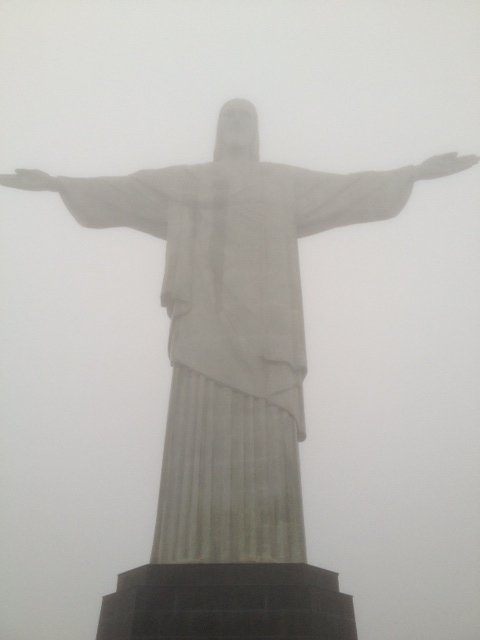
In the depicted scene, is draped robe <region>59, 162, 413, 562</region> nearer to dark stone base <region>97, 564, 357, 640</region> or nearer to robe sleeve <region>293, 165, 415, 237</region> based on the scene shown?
robe sleeve <region>293, 165, 415, 237</region>

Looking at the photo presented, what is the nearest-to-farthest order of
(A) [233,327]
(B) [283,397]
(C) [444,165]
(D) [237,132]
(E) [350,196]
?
(B) [283,397] → (A) [233,327] → (C) [444,165] → (E) [350,196] → (D) [237,132]

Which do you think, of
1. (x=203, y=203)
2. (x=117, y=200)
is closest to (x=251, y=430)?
(x=203, y=203)

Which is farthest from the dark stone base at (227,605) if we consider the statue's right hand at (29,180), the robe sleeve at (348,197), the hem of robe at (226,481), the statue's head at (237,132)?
the statue's head at (237,132)

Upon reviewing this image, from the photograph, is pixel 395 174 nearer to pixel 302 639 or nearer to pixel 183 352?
pixel 183 352

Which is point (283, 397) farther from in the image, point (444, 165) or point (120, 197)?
point (444, 165)

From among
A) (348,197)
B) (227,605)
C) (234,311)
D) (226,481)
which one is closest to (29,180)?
(234,311)

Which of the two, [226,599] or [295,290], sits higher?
[295,290]
